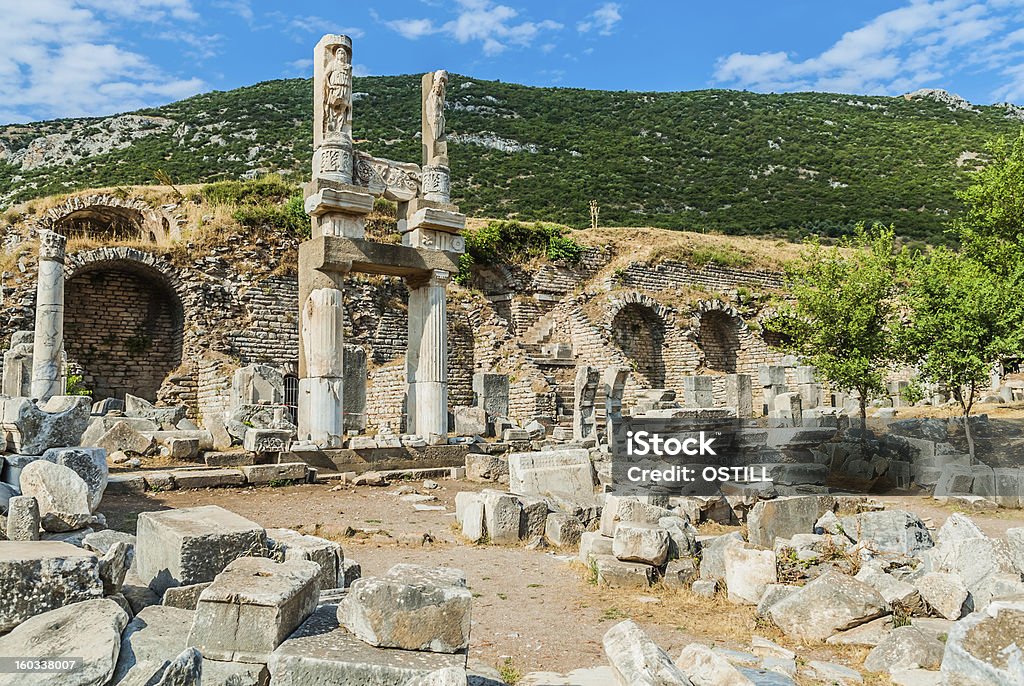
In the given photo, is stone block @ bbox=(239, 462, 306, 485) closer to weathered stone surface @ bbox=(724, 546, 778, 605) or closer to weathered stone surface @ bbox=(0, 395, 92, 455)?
weathered stone surface @ bbox=(0, 395, 92, 455)

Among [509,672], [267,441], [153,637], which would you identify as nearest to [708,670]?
[509,672]

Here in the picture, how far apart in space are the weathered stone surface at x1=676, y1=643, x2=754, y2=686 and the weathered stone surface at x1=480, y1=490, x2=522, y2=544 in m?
4.21

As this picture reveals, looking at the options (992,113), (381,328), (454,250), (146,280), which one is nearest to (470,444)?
(454,250)

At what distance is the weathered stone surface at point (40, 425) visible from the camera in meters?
7.37

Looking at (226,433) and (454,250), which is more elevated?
(454,250)

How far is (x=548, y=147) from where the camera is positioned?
2122 inches

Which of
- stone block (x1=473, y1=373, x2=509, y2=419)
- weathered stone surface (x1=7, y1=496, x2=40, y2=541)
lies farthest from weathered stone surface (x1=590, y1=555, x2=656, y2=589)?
stone block (x1=473, y1=373, x2=509, y2=419)

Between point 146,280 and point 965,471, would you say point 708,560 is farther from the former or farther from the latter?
point 146,280

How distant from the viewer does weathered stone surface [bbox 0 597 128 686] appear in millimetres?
3068

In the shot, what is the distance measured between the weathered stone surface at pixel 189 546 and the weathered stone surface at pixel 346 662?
99cm

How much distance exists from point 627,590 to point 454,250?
9504 mm

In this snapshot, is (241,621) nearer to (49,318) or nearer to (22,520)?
(22,520)

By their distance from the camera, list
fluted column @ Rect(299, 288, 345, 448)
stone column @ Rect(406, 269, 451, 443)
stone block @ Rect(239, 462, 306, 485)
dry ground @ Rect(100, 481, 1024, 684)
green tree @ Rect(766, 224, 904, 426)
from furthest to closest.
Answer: green tree @ Rect(766, 224, 904, 426), stone column @ Rect(406, 269, 451, 443), fluted column @ Rect(299, 288, 345, 448), stone block @ Rect(239, 462, 306, 485), dry ground @ Rect(100, 481, 1024, 684)

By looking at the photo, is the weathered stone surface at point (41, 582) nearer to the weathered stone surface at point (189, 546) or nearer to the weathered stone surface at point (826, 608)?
the weathered stone surface at point (189, 546)
